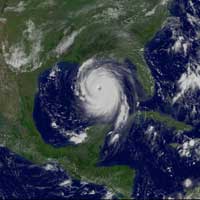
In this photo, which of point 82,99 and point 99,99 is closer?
point 99,99

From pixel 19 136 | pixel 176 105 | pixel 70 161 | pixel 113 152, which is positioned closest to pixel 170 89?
pixel 176 105

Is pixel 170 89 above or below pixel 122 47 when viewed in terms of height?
below

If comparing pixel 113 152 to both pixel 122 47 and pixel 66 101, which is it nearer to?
pixel 66 101

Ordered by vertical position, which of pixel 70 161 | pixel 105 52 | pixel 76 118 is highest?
pixel 105 52
